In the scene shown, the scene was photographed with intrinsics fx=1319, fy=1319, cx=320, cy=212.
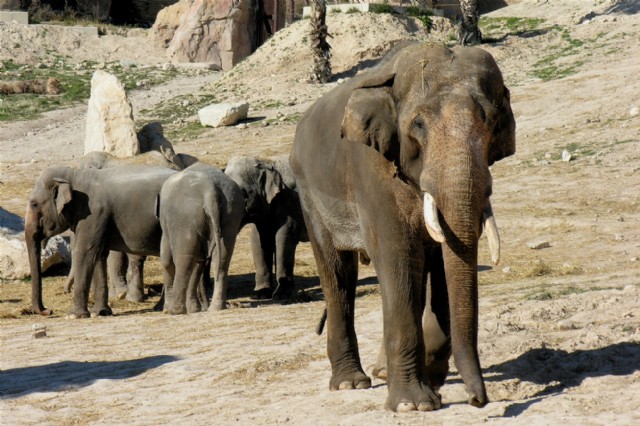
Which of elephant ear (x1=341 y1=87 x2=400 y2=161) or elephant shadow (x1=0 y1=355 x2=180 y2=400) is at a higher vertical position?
elephant ear (x1=341 y1=87 x2=400 y2=161)

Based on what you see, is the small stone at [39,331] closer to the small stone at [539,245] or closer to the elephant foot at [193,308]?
the elephant foot at [193,308]

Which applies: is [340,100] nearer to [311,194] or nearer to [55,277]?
[311,194]

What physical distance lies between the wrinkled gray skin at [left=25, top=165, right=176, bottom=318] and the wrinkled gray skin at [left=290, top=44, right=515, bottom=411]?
7184mm

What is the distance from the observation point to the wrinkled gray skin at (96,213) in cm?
1521

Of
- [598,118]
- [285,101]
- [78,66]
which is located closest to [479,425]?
[598,118]

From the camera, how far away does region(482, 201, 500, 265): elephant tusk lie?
259 inches

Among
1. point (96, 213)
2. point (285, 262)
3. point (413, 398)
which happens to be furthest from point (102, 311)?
point (413, 398)

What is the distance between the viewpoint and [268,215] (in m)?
16.8

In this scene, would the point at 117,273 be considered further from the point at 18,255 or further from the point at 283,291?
the point at 283,291

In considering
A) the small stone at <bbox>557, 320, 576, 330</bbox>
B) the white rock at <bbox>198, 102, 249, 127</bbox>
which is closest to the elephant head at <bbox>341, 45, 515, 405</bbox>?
the small stone at <bbox>557, 320, 576, 330</bbox>

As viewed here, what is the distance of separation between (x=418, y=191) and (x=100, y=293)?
8390 mm

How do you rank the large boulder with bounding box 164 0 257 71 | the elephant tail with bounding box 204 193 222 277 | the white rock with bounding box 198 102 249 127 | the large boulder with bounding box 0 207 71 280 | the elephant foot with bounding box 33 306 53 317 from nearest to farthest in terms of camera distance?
the elephant tail with bounding box 204 193 222 277 → the elephant foot with bounding box 33 306 53 317 → the large boulder with bounding box 0 207 71 280 → the white rock with bounding box 198 102 249 127 → the large boulder with bounding box 164 0 257 71

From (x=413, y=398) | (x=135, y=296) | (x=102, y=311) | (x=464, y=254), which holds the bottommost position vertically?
(x=135, y=296)

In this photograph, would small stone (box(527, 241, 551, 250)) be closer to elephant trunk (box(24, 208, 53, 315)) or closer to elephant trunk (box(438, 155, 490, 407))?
elephant trunk (box(24, 208, 53, 315))
